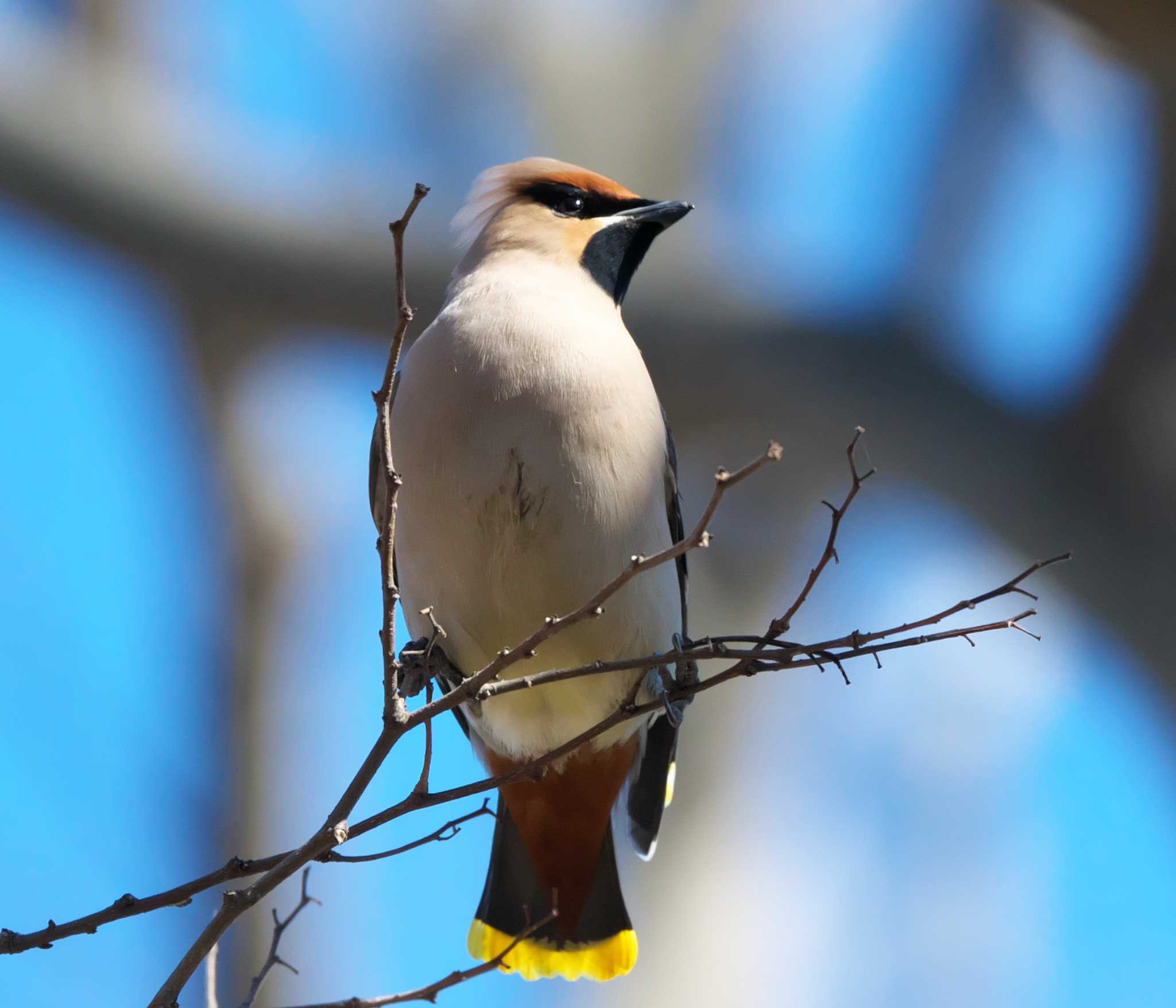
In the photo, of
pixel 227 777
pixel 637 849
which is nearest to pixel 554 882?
pixel 637 849

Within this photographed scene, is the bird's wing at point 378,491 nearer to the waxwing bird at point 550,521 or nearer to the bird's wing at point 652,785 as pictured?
the waxwing bird at point 550,521

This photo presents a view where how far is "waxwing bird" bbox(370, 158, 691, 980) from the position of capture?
345cm

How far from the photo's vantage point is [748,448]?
8.00 meters

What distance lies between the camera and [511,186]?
457cm

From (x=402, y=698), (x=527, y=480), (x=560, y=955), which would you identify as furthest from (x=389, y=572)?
(x=560, y=955)

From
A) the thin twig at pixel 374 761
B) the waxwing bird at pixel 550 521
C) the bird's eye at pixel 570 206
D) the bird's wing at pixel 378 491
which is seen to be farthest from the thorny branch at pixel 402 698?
the bird's eye at pixel 570 206

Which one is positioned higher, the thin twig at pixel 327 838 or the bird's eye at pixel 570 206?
the bird's eye at pixel 570 206

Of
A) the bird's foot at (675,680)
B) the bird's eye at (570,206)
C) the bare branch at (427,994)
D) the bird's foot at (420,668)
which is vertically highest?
the bird's eye at (570,206)

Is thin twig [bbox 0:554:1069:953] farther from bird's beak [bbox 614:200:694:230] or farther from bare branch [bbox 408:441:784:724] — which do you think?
bird's beak [bbox 614:200:694:230]

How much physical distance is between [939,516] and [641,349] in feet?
6.23

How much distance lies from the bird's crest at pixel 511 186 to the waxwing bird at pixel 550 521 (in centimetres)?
2

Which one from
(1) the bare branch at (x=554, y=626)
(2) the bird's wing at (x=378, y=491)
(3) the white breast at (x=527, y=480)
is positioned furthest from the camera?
(2) the bird's wing at (x=378, y=491)

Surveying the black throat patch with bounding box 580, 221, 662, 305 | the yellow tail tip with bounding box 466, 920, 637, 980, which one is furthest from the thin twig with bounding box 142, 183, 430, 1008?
the yellow tail tip with bounding box 466, 920, 637, 980

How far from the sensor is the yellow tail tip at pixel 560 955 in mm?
4398
